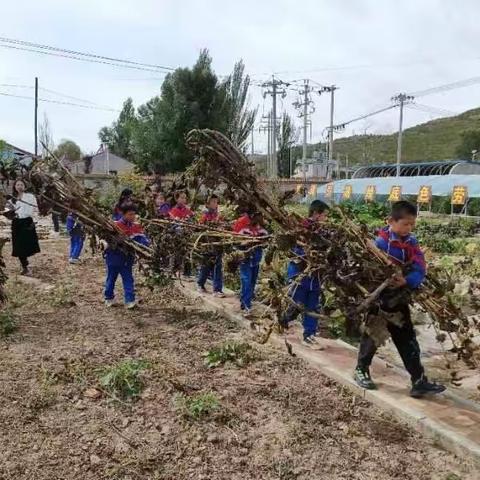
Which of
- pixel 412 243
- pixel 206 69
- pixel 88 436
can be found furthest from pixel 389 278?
pixel 206 69

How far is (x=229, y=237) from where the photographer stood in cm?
578

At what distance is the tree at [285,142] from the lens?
60.2m

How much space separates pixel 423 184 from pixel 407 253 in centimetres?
2465

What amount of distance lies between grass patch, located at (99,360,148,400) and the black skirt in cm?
549

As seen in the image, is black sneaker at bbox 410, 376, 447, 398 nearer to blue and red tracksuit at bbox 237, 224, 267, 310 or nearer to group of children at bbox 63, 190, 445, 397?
group of children at bbox 63, 190, 445, 397

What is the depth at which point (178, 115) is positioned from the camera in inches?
1254

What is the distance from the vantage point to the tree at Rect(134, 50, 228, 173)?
3167cm

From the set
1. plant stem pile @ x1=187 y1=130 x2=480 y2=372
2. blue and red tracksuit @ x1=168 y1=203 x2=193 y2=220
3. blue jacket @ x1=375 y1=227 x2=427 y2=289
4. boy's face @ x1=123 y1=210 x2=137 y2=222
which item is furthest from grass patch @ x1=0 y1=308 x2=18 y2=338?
blue jacket @ x1=375 y1=227 x2=427 y2=289

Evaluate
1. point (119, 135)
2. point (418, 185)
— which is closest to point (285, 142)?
point (119, 135)

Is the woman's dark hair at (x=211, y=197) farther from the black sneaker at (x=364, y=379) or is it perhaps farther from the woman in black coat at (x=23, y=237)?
the woman in black coat at (x=23, y=237)

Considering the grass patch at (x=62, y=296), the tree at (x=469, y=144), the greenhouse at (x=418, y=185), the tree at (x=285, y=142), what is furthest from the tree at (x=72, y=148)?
the grass patch at (x=62, y=296)

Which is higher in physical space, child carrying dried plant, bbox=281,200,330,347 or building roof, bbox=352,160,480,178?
building roof, bbox=352,160,480,178

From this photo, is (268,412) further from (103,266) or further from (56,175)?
(103,266)

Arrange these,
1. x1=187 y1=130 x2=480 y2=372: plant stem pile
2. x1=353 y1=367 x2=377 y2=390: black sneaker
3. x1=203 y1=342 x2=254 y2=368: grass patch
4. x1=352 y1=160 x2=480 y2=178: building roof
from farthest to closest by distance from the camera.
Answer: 1. x1=352 y1=160 x2=480 y2=178: building roof
2. x1=203 y1=342 x2=254 y2=368: grass patch
3. x1=353 y1=367 x2=377 y2=390: black sneaker
4. x1=187 y1=130 x2=480 y2=372: plant stem pile
